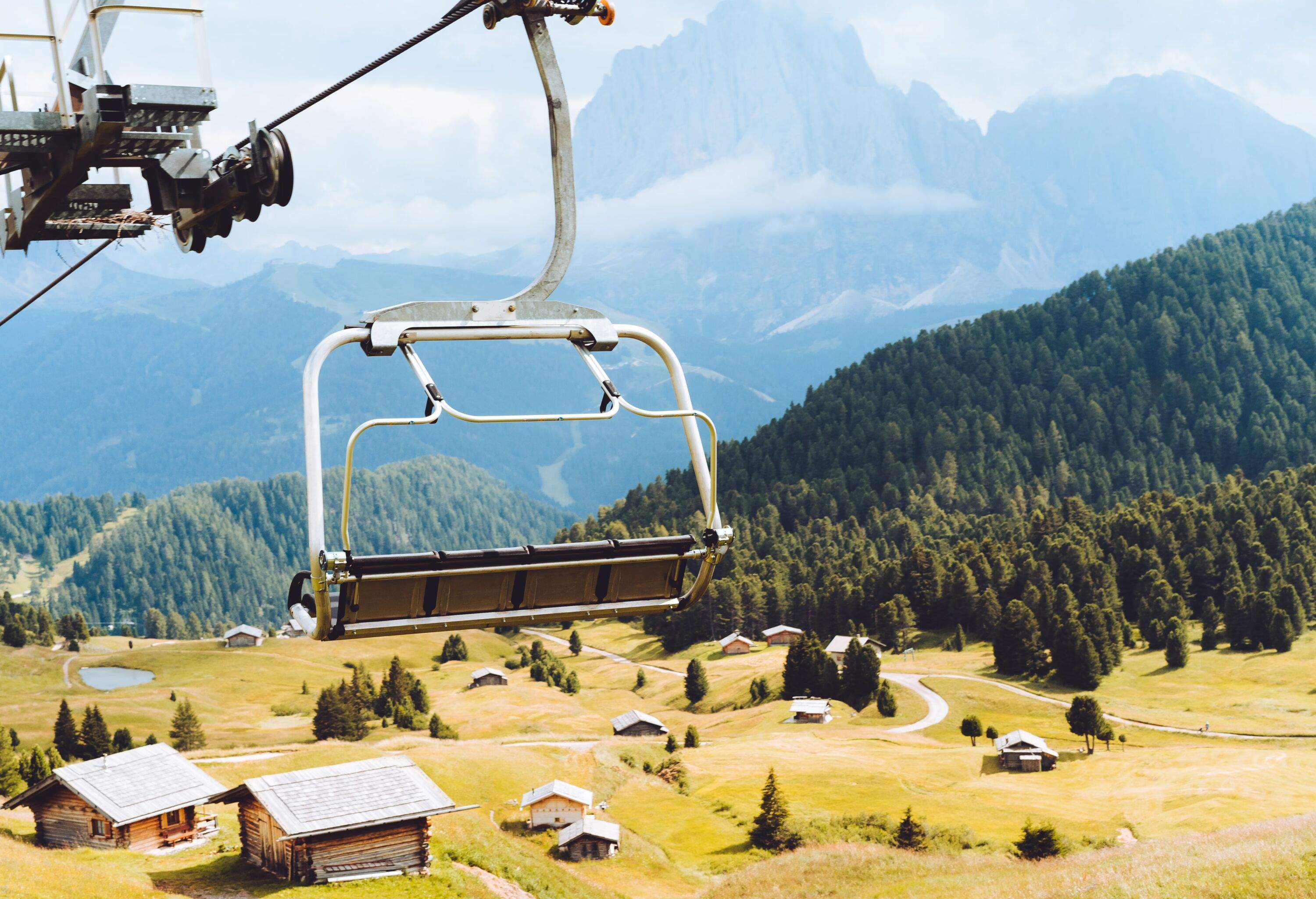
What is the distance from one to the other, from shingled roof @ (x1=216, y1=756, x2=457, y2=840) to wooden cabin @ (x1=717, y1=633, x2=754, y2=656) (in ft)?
334

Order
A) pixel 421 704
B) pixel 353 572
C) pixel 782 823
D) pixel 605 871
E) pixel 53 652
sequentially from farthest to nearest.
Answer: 1. pixel 53 652
2. pixel 421 704
3. pixel 782 823
4. pixel 605 871
5. pixel 353 572

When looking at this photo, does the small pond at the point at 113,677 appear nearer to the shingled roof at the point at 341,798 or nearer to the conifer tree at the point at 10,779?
the conifer tree at the point at 10,779

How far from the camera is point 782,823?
77.9 metres

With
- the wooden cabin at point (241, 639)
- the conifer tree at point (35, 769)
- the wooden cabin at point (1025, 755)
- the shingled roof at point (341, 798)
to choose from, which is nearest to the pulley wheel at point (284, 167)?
the shingled roof at point (341, 798)

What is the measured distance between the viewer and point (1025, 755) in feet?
315

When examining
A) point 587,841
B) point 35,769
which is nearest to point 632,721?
point 587,841

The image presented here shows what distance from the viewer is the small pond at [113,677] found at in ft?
543

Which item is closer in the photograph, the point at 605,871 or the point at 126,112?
the point at 126,112

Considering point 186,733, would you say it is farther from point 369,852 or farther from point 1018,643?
point 1018,643

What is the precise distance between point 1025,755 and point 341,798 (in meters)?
56.2

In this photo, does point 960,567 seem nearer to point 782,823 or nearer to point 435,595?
point 782,823

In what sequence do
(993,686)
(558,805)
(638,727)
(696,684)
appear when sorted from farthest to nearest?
(696,684), (993,686), (638,727), (558,805)

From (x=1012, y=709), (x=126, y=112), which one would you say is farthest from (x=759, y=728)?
(x=126, y=112)

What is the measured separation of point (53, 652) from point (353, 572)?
196 m
